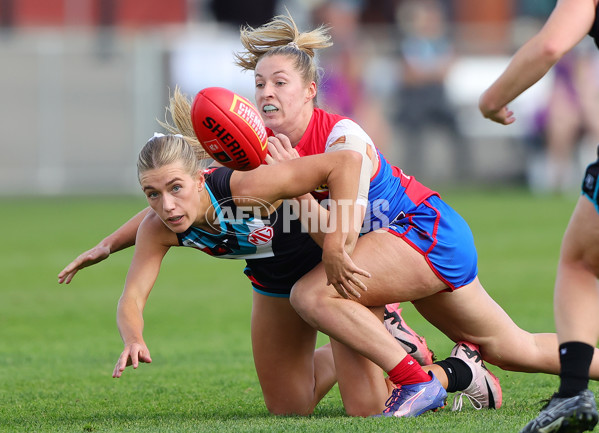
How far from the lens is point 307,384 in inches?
208

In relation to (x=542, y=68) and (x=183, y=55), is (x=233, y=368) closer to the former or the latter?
(x=542, y=68)

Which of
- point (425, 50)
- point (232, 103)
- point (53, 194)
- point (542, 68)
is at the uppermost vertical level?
point (542, 68)

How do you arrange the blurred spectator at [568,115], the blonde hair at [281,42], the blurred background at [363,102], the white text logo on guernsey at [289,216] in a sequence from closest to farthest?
the white text logo on guernsey at [289,216], the blonde hair at [281,42], the blurred spectator at [568,115], the blurred background at [363,102]

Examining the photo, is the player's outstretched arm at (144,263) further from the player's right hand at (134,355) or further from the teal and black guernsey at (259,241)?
the player's right hand at (134,355)

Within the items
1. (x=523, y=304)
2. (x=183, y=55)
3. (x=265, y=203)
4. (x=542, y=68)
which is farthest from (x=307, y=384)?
(x=183, y=55)

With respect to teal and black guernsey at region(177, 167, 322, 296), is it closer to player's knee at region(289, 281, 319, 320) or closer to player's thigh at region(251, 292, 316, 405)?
player's thigh at region(251, 292, 316, 405)

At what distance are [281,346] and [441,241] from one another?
1.09 m

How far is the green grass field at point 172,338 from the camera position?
4520mm

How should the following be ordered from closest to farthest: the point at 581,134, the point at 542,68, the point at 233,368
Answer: the point at 542,68
the point at 233,368
the point at 581,134

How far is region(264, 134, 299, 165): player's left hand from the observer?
15.1 feet

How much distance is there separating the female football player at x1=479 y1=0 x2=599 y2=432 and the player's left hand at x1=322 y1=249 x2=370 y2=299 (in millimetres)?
873

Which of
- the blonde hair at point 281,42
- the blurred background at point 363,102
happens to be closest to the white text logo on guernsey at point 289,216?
the blonde hair at point 281,42

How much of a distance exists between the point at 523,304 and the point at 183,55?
34.7ft

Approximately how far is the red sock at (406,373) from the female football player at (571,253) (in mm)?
874
